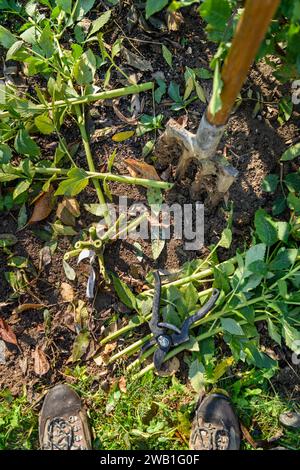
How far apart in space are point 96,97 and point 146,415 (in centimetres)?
105

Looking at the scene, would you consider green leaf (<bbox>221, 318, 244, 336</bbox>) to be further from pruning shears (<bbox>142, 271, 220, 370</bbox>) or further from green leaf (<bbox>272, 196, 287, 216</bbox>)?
green leaf (<bbox>272, 196, 287, 216</bbox>)

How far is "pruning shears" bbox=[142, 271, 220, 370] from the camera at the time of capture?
170 centimetres

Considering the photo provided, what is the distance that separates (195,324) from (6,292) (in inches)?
25.0

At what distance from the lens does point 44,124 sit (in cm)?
180

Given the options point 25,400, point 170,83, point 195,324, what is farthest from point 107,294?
point 170,83

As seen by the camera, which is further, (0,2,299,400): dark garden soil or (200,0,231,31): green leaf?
(0,2,299,400): dark garden soil

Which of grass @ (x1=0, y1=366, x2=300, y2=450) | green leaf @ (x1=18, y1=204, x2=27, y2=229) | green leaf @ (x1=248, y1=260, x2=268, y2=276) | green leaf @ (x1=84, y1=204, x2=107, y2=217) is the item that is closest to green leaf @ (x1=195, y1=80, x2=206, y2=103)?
green leaf @ (x1=84, y1=204, x2=107, y2=217)

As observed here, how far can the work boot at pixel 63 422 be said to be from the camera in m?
1.74

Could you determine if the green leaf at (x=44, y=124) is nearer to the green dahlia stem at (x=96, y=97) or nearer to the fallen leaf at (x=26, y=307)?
the green dahlia stem at (x=96, y=97)

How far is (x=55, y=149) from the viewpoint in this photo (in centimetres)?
191

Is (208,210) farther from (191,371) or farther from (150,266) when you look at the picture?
(191,371)

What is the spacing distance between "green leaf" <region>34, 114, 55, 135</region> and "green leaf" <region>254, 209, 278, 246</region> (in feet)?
2.38

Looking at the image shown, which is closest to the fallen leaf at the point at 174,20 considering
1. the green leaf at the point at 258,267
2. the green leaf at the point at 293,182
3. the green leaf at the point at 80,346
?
the green leaf at the point at 293,182

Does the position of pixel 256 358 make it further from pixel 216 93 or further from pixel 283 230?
pixel 216 93
